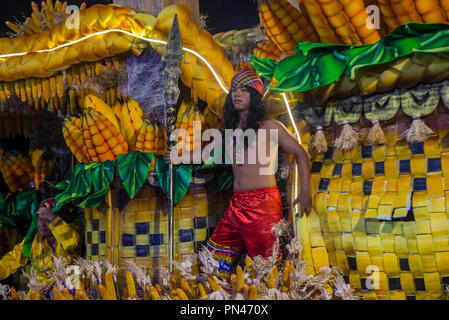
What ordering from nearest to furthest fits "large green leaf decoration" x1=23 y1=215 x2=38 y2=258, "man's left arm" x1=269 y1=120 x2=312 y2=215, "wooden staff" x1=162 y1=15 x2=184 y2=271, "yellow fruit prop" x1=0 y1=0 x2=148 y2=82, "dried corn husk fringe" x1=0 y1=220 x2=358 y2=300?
1. "dried corn husk fringe" x1=0 y1=220 x2=358 y2=300
2. "man's left arm" x1=269 y1=120 x2=312 y2=215
3. "wooden staff" x1=162 y1=15 x2=184 y2=271
4. "yellow fruit prop" x1=0 y1=0 x2=148 y2=82
5. "large green leaf decoration" x1=23 y1=215 x2=38 y2=258

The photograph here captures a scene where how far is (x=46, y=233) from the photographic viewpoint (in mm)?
2807

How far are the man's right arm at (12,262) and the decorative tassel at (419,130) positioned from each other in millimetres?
2403

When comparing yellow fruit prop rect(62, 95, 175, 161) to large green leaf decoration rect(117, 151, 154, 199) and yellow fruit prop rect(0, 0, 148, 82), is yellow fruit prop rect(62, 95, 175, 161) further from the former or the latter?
yellow fruit prop rect(0, 0, 148, 82)

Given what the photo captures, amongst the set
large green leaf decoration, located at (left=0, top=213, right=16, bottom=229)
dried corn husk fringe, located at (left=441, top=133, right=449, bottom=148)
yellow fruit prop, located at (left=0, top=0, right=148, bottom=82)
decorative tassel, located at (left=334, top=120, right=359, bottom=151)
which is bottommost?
large green leaf decoration, located at (left=0, top=213, right=16, bottom=229)

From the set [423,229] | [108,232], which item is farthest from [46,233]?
[423,229]

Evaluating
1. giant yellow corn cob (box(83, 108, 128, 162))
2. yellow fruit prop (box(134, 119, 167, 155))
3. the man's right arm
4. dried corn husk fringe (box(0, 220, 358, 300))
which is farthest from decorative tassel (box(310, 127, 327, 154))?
the man's right arm

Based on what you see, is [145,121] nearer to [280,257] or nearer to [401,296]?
[280,257]

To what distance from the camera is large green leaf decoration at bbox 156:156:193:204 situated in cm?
237

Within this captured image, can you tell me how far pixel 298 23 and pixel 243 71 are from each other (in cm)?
35

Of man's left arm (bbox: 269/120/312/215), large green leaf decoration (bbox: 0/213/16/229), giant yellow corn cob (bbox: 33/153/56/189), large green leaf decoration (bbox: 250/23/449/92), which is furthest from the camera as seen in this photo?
giant yellow corn cob (bbox: 33/153/56/189)

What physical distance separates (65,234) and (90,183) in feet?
1.36

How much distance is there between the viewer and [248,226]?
2.15m

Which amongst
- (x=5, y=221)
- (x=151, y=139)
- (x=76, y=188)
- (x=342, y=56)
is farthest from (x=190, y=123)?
(x=5, y=221)

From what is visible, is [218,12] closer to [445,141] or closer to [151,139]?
[151,139]
